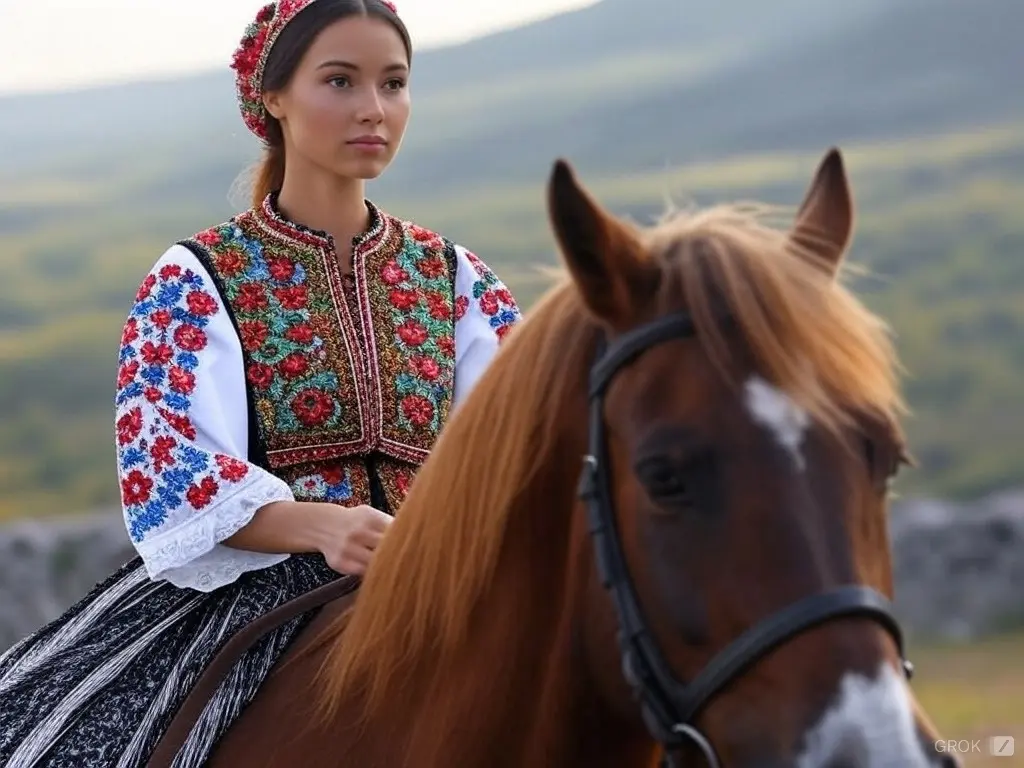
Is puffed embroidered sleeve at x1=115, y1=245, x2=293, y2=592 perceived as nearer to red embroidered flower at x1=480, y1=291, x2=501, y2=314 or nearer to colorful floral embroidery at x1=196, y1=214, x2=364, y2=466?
colorful floral embroidery at x1=196, y1=214, x2=364, y2=466

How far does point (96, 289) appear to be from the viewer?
41.8 m

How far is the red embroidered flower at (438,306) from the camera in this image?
3.17m

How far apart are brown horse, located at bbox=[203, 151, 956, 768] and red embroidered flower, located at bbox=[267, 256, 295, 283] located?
0.78m

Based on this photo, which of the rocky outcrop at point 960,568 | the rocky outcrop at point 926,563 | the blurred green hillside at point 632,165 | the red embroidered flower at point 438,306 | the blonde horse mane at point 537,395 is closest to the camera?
the blonde horse mane at point 537,395

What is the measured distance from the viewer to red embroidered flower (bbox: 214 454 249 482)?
2742mm

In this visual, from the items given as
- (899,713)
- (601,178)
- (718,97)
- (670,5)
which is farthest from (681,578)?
(670,5)

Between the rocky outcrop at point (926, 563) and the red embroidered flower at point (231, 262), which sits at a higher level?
the red embroidered flower at point (231, 262)

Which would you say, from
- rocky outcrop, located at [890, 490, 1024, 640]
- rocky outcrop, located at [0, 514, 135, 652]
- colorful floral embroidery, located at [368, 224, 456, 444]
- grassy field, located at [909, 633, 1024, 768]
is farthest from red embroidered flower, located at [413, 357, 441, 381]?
rocky outcrop, located at [890, 490, 1024, 640]

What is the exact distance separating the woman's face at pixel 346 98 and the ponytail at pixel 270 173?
0.20 m

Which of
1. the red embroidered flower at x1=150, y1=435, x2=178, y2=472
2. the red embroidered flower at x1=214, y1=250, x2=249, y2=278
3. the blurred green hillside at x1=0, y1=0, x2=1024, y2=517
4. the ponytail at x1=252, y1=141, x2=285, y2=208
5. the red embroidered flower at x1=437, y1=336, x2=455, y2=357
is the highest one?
the blurred green hillside at x1=0, y1=0, x2=1024, y2=517

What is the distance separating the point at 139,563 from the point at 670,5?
275 ft

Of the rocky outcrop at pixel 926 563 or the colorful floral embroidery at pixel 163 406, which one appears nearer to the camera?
Answer: the colorful floral embroidery at pixel 163 406

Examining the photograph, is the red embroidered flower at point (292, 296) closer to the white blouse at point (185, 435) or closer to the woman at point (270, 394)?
the woman at point (270, 394)

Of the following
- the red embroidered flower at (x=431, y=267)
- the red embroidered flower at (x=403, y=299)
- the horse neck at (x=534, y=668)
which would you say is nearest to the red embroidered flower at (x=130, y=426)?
the red embroidered flower at (x=403, y=299)
